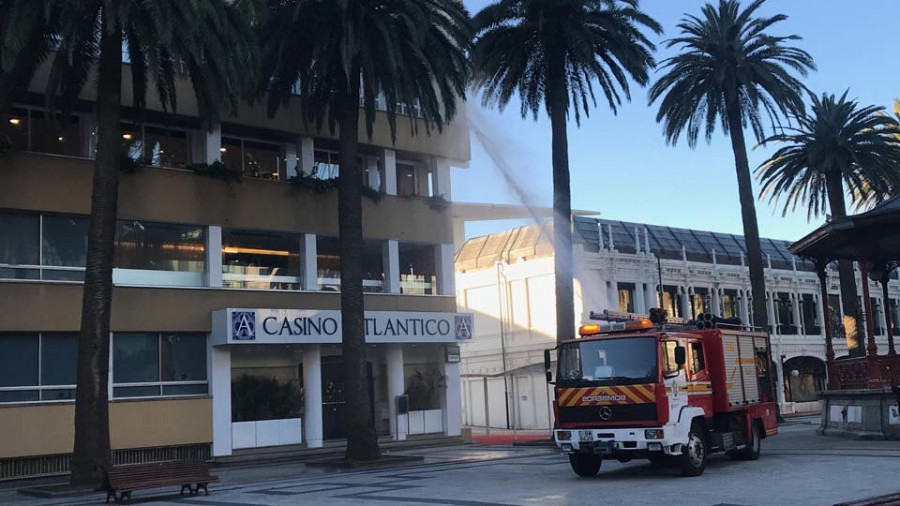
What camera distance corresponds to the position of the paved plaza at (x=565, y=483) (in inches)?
592

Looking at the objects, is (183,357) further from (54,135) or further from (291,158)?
(291,158)

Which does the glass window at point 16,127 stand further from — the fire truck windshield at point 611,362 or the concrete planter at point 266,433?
the fire truck windshield at point 611,362

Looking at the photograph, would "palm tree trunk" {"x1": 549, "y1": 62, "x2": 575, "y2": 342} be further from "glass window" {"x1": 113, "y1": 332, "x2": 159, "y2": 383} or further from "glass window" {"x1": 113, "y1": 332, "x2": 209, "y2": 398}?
"glass window" {"x1": 113, "y1": 332, "x2": 159, "y2": 383}

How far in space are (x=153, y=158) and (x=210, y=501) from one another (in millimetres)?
14309

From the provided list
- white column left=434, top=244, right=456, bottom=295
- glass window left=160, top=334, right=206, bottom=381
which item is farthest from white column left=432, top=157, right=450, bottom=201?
glass window left=160, top=334, right=206, bottom=381

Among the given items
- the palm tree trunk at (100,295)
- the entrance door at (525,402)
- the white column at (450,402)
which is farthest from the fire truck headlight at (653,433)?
the entrance door at (525,402)

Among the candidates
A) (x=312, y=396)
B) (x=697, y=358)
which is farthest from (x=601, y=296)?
(x=697, y=358)

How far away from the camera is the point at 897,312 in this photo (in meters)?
67.9

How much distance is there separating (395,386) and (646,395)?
671 inches

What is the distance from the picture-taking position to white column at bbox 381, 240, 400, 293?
33906mm

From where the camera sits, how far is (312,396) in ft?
102

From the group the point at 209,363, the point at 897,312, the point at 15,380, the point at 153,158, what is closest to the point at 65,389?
the point at 15,380

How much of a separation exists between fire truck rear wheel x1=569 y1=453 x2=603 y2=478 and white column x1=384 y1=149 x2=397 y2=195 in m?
17.1

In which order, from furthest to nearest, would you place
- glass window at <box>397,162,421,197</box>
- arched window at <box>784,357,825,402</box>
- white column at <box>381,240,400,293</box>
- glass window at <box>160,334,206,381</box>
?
arched window at <box>784,357,825,402</box>
glass window at <box>397,162,421,197</box>
white column at <box>381,240,400,293</box>
glass window at <box>160,334,206,381</box>
